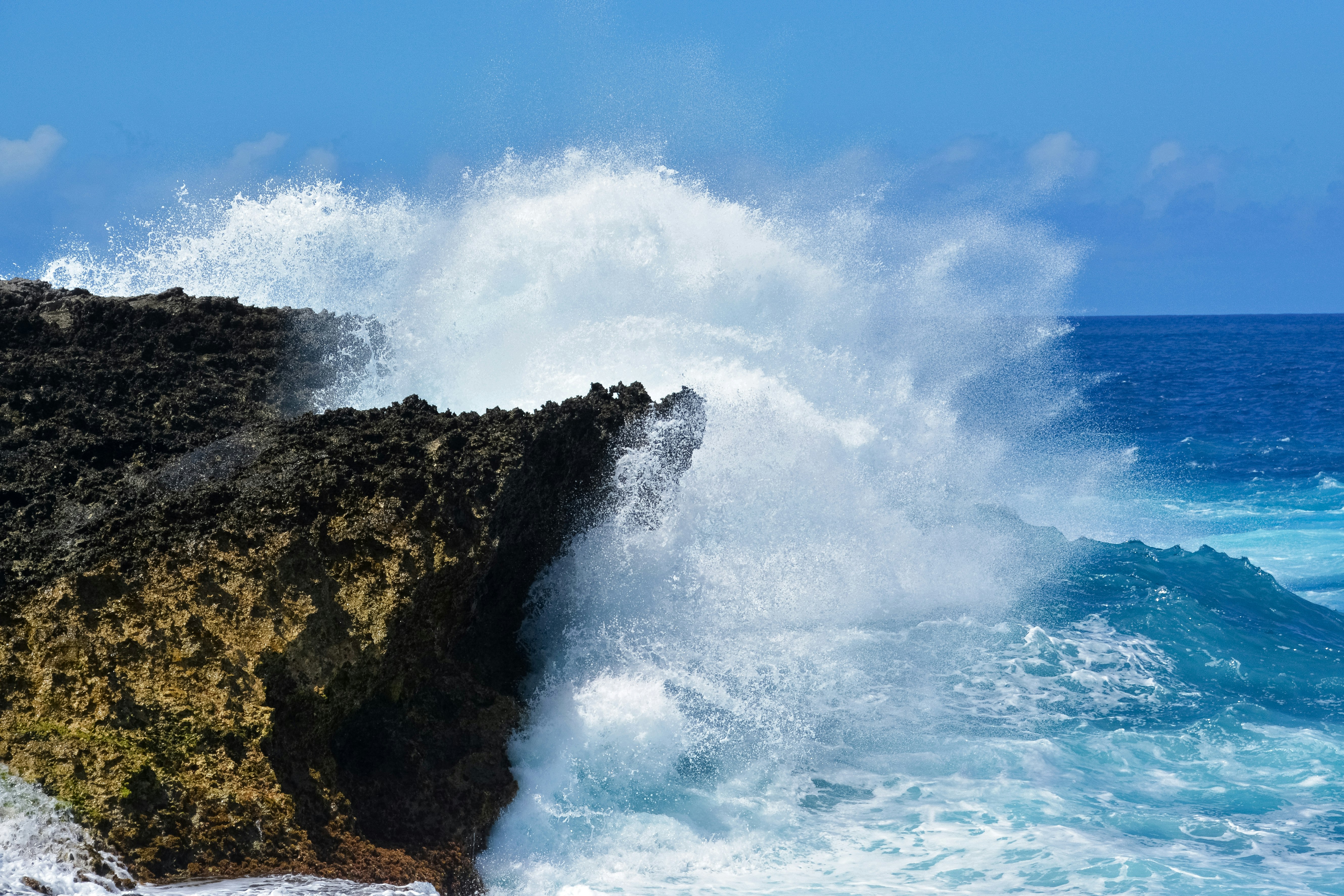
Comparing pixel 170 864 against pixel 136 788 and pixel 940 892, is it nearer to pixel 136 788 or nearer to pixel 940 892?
pixel 136 788

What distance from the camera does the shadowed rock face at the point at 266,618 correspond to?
5090 mm

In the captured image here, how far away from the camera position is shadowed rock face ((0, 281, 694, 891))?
509cm

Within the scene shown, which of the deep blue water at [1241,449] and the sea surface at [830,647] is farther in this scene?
the deep blue water at [1241,449]

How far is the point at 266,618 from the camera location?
209 inches

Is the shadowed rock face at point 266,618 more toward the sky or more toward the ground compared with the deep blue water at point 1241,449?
more toward the ground

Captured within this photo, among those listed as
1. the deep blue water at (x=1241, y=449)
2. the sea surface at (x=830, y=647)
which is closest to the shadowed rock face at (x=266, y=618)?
the sea surface at (x=830, y=647)

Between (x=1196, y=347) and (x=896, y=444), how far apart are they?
200ft

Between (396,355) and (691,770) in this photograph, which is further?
(396,355)

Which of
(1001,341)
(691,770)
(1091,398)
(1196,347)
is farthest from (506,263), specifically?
(1196,347)

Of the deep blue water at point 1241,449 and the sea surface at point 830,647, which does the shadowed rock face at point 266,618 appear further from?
the deep blue water at point 1241,449

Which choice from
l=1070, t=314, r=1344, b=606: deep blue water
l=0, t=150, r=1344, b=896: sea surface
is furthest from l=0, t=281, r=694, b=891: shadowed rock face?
l=1070, t=314, r=1344, b=606: deep blue water

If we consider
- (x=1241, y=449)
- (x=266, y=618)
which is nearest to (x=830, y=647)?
(x=266, y=618)

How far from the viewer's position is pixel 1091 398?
35.0 meters

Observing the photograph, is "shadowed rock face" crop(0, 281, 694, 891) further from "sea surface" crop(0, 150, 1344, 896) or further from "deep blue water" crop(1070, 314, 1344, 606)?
"deep blue water" crop(1070, 314, 1344, 606)
